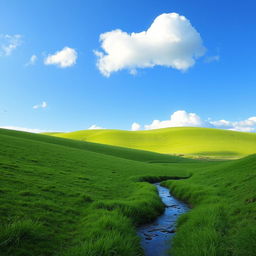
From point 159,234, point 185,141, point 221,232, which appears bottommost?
point 159,234

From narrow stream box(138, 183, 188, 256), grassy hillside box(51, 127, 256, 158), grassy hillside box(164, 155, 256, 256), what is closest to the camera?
grassy hillside box(164, 155, 256, 256)

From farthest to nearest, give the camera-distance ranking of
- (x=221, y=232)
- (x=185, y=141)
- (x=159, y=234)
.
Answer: (x=185, y=141)
(x=159, y=234)
(x=221, y=232)

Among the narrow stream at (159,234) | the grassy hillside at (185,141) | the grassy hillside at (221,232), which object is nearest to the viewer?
the grassy hillside at (221,232)

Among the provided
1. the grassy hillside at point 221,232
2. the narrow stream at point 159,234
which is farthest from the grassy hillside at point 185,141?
the grassy hillside at point 221,232

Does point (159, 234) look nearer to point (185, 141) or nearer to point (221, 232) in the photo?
point (221, 232)

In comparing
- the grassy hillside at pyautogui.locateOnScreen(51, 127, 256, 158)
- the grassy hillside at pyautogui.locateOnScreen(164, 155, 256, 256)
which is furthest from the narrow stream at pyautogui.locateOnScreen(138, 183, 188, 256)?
the grassy hillside at pyautogui.locateOnScreen(51, 127, 256, 158)

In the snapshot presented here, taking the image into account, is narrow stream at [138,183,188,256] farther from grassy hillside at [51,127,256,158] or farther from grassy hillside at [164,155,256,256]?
grassy hillside at [51,127,256,158]

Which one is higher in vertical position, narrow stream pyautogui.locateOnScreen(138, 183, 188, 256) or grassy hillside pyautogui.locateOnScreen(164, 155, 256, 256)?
grassy hillside pyautogui.locateOnScreen(164, 155, 256, 256)

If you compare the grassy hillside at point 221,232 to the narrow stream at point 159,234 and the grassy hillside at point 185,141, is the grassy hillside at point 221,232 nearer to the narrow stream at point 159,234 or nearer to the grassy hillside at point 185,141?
the narrow stream at point 159,234

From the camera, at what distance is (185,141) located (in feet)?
544

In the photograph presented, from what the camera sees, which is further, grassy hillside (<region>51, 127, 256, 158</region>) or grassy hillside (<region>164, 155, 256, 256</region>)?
grassy hillside (<region>51, 127, 256, 158</region>)

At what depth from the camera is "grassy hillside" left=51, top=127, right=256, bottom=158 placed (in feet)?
458

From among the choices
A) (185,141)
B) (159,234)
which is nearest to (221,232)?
(159,234)

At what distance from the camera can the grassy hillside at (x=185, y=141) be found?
139500 mm
